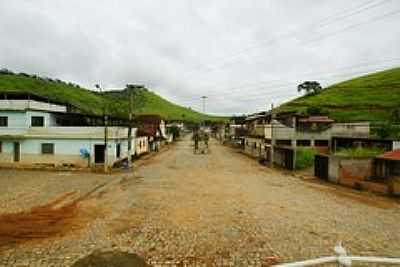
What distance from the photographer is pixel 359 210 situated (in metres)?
14.1

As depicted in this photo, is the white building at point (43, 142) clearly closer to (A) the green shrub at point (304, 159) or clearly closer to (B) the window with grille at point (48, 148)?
(B) the window with grille at point (48, 148)

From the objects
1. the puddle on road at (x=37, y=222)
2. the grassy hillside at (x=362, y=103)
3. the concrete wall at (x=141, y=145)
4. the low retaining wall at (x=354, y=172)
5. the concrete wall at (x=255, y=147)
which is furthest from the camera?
the grassy hillside at (x=362, y=103)

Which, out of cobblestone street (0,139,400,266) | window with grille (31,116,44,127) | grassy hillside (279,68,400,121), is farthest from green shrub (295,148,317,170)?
window with grille (31,116,44,127)

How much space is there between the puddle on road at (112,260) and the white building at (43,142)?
20367mm

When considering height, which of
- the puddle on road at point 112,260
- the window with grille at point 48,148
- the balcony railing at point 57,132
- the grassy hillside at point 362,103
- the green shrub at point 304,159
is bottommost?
the puddle on road at point 112,260

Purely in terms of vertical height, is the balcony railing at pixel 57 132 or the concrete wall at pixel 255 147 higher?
the balcony railing at pixel 57 132

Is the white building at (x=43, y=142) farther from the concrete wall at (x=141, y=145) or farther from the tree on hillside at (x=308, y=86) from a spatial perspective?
the tree on hillside at (x=308, y=86)

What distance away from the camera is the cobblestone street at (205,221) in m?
8.52

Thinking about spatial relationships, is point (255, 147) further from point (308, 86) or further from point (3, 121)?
point (308, 86)

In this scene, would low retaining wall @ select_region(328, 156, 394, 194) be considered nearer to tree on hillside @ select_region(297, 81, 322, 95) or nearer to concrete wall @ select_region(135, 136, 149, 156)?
concrete wall @ select_region(135, 136, 149, 156)

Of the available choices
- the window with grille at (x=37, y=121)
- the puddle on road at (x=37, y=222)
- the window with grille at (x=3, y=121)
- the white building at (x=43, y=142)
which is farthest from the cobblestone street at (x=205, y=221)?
the window with grille at (x=3, y=121)

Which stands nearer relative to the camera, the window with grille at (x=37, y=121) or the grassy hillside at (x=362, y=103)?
the window with grille at (x=37, y=121)

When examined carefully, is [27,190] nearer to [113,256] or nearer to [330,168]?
[113,256]

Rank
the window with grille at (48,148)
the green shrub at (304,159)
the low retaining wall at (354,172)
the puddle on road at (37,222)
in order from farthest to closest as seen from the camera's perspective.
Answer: the green shrub at (304,159) → the window with grille at (48,148) → the low retaining wall at (354,172) → the puddle on road at (37,222)
